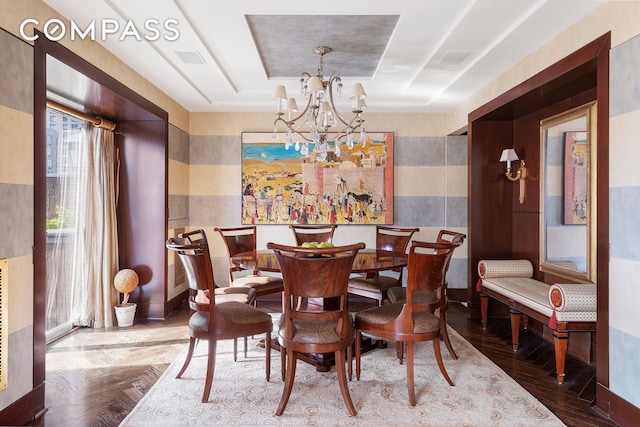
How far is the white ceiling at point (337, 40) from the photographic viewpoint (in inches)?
112

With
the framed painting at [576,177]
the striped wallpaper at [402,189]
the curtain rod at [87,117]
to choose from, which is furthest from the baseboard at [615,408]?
the curtain rod at [87,117]

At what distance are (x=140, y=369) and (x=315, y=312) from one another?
5.87 ft

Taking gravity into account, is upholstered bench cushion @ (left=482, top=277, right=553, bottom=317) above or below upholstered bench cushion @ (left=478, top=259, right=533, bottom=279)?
below

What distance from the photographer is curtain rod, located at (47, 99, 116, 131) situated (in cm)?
369

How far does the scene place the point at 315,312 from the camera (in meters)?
2.49

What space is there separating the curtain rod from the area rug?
8.65 feet

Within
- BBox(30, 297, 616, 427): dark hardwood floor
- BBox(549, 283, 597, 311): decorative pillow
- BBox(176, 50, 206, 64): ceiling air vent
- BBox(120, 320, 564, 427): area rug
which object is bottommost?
BBox(30, 297, 616, 427): dark hardwood floor

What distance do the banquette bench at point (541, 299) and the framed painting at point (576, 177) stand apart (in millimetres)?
750

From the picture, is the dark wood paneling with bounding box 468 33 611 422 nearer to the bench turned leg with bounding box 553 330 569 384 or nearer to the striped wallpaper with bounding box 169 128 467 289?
the striped wallpaper with bounding box 169 128 467 289

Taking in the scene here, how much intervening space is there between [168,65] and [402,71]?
8.03 ft

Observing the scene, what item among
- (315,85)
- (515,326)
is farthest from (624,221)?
(315,85)

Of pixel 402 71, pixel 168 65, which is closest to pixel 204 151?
pixel 168 65

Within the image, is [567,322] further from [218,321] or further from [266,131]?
[266,131]

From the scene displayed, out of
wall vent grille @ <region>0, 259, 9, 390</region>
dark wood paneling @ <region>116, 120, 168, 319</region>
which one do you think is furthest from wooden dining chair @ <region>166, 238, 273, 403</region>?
dark wood paneling @ <region>116, 120, 168, 319</region>
